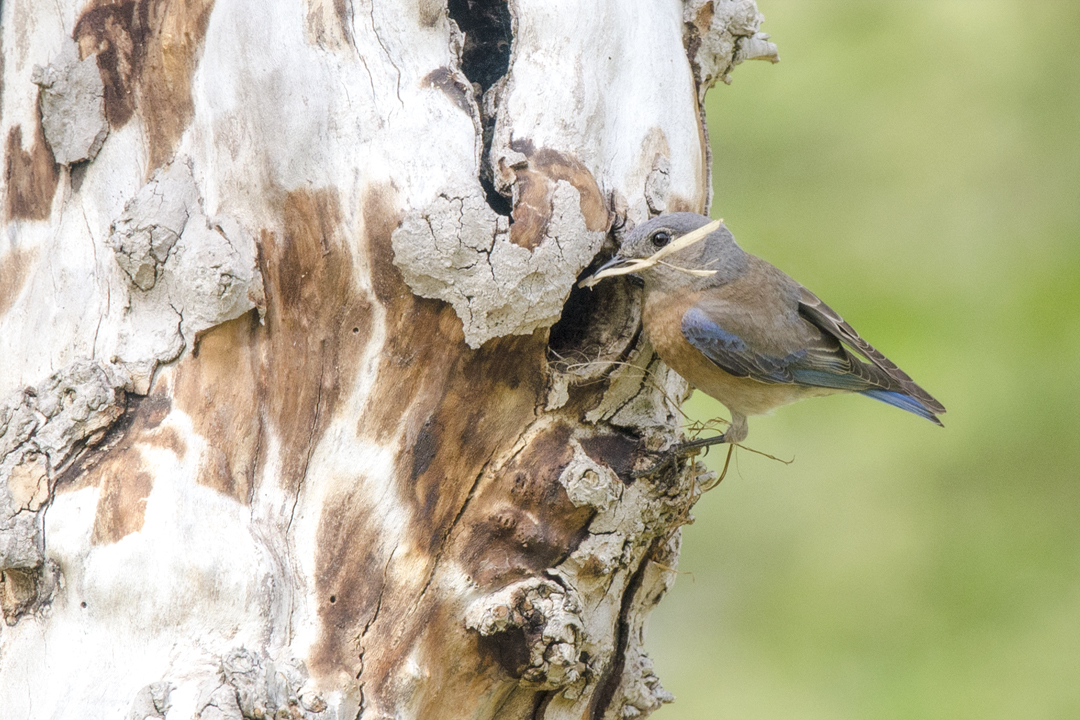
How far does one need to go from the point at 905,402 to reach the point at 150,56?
3.07 metres

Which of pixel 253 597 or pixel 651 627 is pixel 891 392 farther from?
pixel 253 597

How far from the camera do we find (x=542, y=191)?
2.82 metres

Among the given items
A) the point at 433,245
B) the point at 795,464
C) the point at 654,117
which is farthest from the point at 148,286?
the point at 795,464

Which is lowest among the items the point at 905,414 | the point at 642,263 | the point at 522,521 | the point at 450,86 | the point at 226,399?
the point at 905,414

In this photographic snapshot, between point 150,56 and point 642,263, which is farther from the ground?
point 150,56

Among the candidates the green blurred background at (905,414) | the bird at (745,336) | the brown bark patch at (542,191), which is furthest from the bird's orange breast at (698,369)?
the green blurred background at (905,414)

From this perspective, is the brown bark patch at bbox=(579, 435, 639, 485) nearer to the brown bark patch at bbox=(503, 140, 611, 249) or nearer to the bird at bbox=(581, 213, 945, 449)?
the bird at bbox=(581, 213, 945, 449)

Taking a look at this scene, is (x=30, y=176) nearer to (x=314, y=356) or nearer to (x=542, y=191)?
(x=314, y=356)

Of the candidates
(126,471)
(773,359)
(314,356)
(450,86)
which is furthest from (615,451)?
(126,471)

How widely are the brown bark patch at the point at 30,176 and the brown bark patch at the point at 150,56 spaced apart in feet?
0.76

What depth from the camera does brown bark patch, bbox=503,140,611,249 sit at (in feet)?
9.18

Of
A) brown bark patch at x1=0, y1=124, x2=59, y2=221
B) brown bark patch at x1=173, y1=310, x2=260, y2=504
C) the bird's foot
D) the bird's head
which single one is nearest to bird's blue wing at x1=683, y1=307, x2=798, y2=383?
the bird's head

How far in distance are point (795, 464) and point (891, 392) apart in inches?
56.8

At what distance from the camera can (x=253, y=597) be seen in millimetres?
2547
